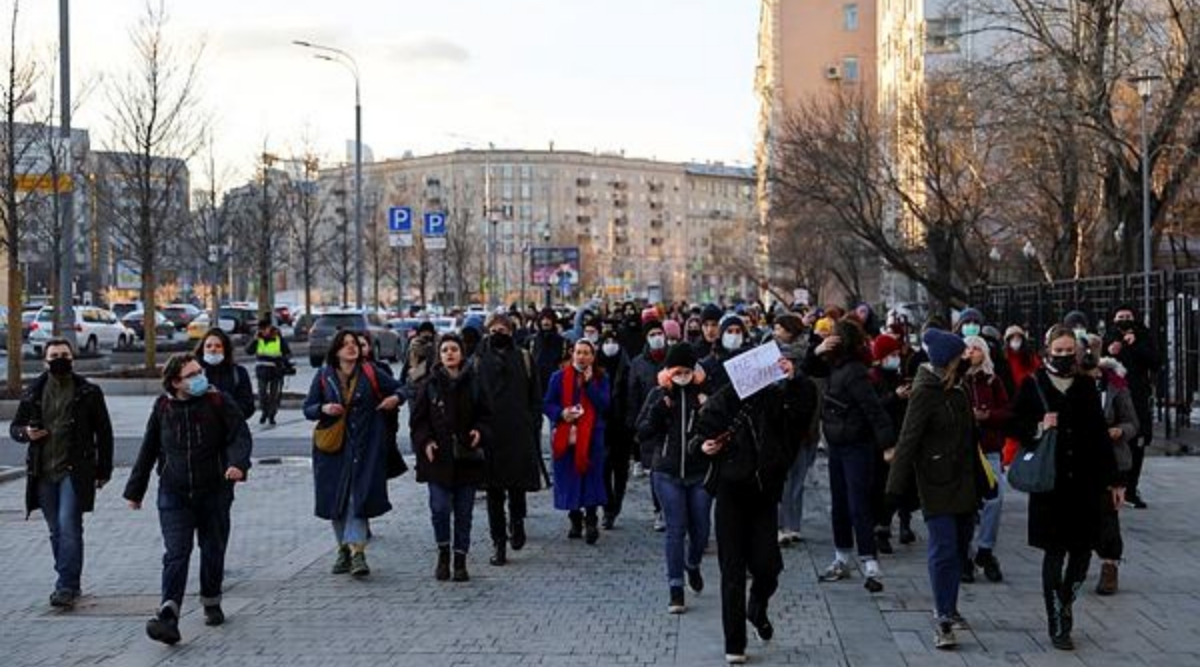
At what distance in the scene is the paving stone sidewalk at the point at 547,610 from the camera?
7.74 m

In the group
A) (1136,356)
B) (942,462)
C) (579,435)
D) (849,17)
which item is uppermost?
(849,17)

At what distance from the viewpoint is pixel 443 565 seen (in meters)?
10.1

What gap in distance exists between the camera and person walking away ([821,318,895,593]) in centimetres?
934

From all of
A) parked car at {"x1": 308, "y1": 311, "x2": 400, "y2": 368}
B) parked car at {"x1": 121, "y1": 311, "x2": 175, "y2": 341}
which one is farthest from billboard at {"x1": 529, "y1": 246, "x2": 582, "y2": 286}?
parked car at {"x1": 121, "y1": 311, "x2": 175, "y2": 341}

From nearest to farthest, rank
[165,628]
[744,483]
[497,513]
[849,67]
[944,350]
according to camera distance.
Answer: [744,483] → [944,350] → [165,628] → [497,513] → [849,67]

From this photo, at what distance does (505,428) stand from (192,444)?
278cm

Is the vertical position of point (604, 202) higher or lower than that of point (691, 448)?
higher

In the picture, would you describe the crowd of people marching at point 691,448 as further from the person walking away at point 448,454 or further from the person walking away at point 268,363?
the person walking away at point 268,363

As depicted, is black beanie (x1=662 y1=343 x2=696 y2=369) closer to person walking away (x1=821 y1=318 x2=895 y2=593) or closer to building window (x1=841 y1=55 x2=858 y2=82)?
person walking away (x1=821 y1=318 x2=895 y2=593)

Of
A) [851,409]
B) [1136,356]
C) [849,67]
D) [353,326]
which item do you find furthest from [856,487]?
[849,67]

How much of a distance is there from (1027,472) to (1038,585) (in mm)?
2012

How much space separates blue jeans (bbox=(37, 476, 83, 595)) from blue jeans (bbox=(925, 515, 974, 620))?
546 centimetres

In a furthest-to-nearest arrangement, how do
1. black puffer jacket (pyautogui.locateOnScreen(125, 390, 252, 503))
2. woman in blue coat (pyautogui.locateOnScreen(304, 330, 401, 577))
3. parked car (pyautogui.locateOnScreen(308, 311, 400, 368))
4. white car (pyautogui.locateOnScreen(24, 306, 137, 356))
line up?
white car (pyautogui.locateOnScreen(24, 306, 137, 356))
parked car (pyautogui.locateOnScreen(308, 311, 400, 368))
woman in blue coat (pyautogui.locateOnScreen(304, 330, 401, 577))
black puffer jacket (pyautogui.locateOnScreen(125, 390, 252, 503))

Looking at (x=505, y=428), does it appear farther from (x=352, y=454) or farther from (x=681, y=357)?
(x=681, y=357)
